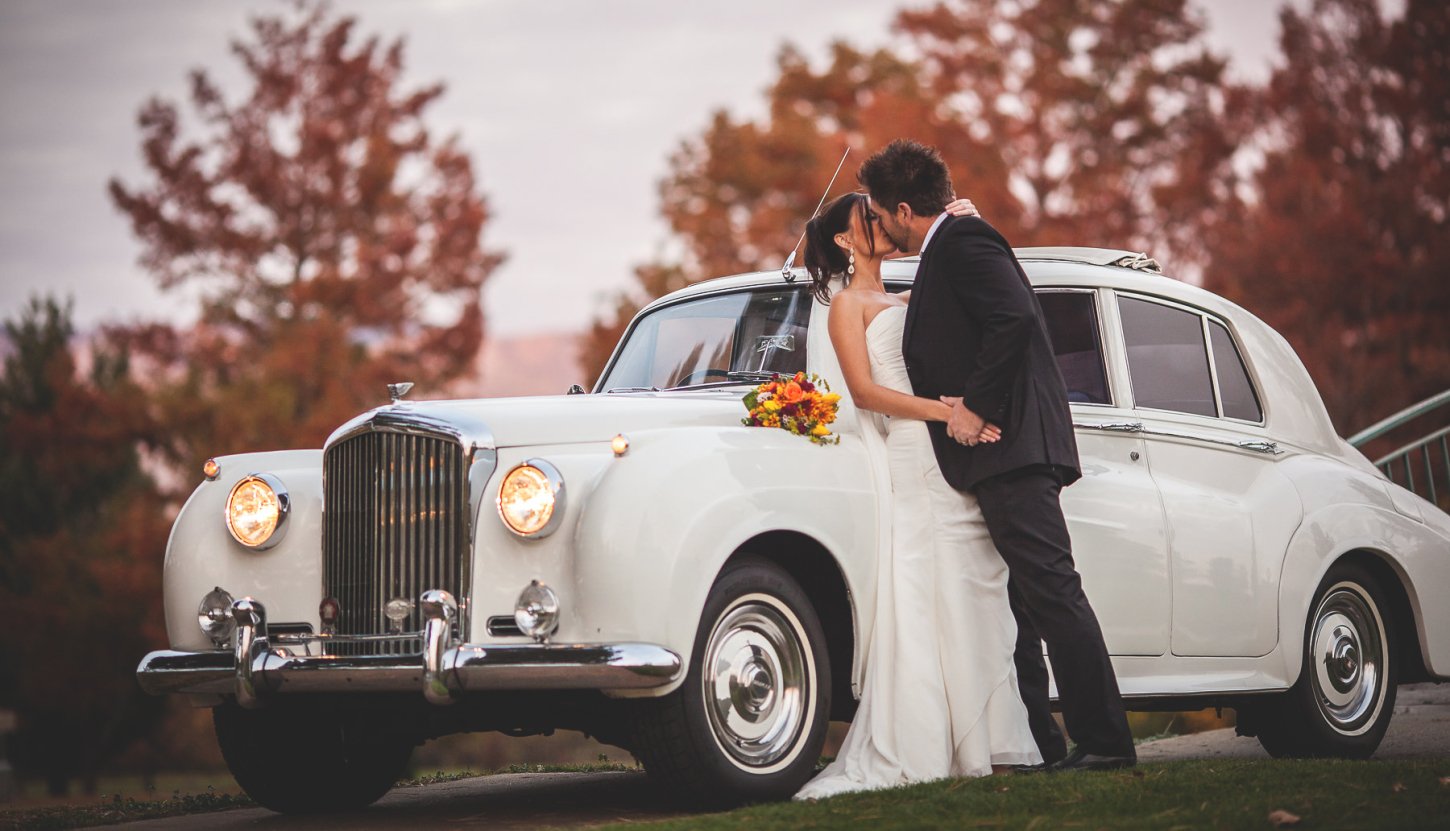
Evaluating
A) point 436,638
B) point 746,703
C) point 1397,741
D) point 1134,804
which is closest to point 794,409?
point 746,703

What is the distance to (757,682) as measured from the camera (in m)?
5.14

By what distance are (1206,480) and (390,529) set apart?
3415 millimetres

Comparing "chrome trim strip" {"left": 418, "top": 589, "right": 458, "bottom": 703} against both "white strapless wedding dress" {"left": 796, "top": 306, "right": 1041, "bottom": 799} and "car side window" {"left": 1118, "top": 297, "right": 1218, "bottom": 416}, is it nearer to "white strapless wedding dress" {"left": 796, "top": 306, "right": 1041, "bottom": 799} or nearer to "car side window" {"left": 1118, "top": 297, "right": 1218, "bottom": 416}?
"white strapless wedding dress" {"left": 796, "top": 306, "right": 1041, "bottom": 799}

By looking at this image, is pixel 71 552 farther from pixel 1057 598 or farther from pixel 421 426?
pixel 1057 598

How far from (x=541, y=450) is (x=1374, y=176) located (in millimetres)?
19580

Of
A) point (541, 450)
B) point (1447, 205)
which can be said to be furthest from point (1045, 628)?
point (1447, 205)

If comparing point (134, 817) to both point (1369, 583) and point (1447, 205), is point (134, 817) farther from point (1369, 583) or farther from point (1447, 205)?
point (1447, 205)

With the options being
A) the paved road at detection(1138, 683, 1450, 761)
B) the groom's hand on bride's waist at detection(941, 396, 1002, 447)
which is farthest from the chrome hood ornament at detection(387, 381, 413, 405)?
the paved road at detection(1138, 683, 1450, 761)

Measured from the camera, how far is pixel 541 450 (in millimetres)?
5184

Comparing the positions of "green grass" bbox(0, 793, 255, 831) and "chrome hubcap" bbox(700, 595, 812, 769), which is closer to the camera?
"chrome hubcap" bbox(700, 595, 812, 769)

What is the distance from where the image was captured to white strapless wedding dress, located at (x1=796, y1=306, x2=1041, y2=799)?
18.0ft

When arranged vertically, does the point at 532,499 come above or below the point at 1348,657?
above

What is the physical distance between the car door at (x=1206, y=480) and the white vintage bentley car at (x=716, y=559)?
0.05ft

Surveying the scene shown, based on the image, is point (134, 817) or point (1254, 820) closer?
point (1254, 820)
